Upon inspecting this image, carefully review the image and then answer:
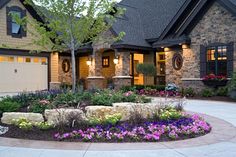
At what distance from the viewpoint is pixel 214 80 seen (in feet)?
51.3

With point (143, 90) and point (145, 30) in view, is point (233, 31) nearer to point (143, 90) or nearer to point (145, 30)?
point (143, 90)

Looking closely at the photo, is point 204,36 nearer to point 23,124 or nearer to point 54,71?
point 54,71

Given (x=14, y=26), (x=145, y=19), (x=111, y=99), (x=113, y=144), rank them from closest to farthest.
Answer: (x=113, y=144) → (x=111, y=99) → (x=14, y=26) → (x=145, y=19)

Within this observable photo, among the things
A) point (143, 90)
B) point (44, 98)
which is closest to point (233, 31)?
point (143, 90)

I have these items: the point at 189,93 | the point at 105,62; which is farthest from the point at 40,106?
the point at 105,62

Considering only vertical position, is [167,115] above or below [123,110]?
below

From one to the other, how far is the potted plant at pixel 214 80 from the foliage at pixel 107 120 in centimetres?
961

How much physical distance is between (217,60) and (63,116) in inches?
453

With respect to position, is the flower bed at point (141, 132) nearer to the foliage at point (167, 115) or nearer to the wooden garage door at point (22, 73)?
the foliage at point (167, 115)

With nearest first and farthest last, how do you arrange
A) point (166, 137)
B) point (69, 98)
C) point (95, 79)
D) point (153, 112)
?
point (166, 137) < point (153, 112) < point (69, 98) < point (95, 79)

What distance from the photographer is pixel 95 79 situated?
21.9 metres

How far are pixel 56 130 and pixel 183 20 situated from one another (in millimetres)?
13715

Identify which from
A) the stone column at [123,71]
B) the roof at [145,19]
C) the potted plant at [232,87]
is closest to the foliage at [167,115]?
the potted plant at [232,87]

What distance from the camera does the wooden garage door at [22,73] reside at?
20.0m
